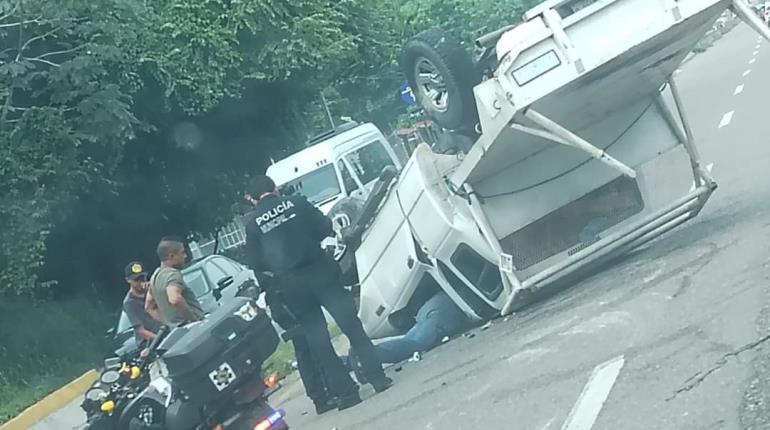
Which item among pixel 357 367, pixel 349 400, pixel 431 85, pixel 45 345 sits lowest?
pixel 349 400

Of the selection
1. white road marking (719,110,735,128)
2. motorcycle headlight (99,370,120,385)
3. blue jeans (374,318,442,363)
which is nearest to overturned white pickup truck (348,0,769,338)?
blue jeans (374,318,442,363)

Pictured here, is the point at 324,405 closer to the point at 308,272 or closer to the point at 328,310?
the point at 328,310

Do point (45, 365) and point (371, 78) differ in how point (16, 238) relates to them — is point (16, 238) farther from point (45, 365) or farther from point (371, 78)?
point (371, 78)

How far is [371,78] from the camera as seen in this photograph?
33906mm

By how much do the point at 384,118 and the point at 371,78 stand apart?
610cm

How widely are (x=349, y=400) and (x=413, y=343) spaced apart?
4.30 feet

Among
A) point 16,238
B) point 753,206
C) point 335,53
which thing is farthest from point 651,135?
point 335,53

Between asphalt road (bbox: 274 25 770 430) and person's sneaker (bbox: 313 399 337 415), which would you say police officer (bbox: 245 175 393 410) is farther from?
asphalt road (bbox: 274 25 770 430)

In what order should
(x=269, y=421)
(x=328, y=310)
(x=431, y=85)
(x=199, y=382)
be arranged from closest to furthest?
(x=199, y=382)
(x=269, y=421)
(x=328, y=310)
(x=431, y=85)

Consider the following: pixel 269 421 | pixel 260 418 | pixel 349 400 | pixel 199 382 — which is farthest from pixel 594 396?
pixel 349 400

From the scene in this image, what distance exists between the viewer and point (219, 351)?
7406 millimetres

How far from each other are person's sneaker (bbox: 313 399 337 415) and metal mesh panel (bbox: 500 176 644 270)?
2008 mm

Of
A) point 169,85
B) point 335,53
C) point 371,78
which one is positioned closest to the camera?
point 169,85

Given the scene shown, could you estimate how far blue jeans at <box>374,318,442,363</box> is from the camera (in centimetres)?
1109
